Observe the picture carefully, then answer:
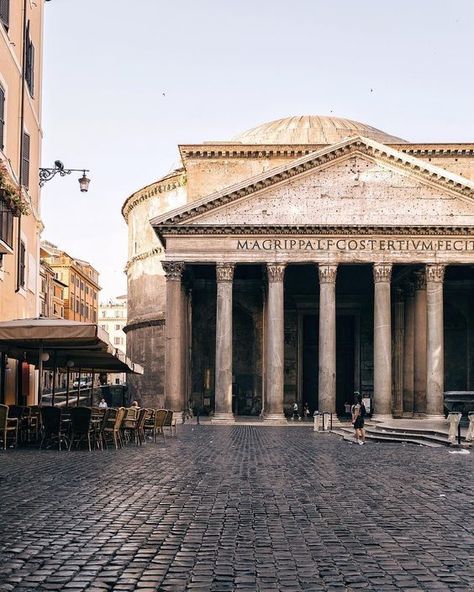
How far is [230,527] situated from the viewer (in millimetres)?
7789

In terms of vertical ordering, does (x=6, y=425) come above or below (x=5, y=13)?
below

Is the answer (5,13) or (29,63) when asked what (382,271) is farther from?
(5,13)

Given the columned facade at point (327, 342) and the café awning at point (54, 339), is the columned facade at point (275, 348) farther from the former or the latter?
the café awning at point (54, 339)

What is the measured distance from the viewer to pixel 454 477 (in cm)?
1290

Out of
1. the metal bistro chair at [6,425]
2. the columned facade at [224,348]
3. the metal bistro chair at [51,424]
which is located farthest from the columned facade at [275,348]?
the metal bistro chair at [6,425]

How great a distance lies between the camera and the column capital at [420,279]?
124ft

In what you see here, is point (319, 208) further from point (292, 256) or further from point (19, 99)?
point (19, 99)

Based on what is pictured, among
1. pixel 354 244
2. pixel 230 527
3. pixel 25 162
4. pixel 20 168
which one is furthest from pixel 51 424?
pixel 354 244

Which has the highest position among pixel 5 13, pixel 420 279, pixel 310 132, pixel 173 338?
pixel 310 132

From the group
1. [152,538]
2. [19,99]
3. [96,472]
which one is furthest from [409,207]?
[152,538]

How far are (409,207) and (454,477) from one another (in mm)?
24928

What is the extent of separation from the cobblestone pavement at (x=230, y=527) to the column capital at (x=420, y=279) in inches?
946

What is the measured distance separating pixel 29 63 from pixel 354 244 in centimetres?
1761

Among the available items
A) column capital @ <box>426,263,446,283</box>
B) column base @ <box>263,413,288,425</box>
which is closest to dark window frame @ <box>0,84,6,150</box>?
column base @ <box>263,413,288,425</box>
